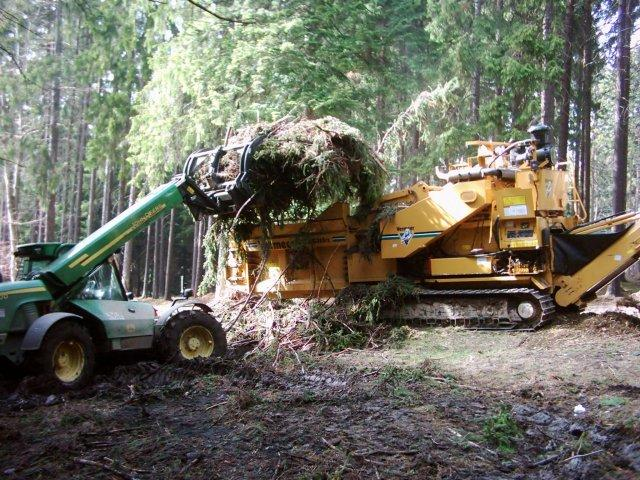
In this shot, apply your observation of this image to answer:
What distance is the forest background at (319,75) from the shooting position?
46.9 ft

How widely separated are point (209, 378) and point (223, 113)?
9034 millimetres

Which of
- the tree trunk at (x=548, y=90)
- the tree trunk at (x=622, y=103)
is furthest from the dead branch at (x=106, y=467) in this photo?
the tree trunk at (x=622, y=103)

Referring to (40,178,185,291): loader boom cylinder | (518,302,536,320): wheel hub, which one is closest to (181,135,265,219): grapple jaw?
(40,178,185,291): loader boom cylinder

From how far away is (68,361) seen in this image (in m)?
6.91

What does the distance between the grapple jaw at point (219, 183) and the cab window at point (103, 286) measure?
1.57 metres

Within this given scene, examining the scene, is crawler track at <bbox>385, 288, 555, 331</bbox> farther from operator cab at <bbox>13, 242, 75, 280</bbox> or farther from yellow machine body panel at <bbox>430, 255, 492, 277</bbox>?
operator cab at <bbox>13, 242, 75, 280</bbox>

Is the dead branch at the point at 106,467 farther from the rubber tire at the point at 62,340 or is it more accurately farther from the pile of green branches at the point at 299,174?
the pile of green branches at the point at 299,174

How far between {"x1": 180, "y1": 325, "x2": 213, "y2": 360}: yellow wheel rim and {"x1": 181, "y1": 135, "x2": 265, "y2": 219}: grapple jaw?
190cm

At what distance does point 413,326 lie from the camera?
34.8ft

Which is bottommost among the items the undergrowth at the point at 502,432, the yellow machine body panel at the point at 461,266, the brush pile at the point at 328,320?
the undergrowth at the point at 502,432

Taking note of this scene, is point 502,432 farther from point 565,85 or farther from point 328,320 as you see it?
point 565,85

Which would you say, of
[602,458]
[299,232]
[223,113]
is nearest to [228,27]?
[223,113]

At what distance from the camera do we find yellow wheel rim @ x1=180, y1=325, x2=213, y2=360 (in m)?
8.26

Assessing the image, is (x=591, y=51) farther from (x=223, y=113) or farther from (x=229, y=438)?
(x=229, y=438)
